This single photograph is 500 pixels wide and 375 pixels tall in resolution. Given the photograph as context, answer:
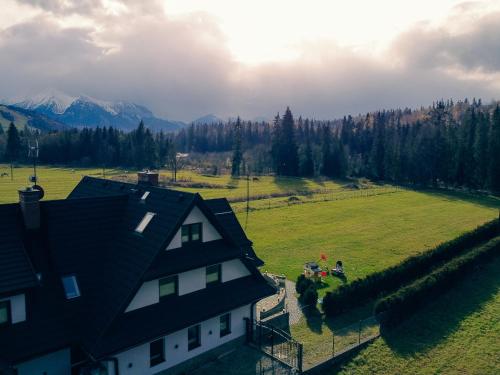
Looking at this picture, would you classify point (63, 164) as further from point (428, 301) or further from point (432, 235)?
point (428, 301)

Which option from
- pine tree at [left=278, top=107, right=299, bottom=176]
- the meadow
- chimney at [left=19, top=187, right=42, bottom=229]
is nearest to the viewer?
chimney at [left=19, top=187, right=42, bottom=229]

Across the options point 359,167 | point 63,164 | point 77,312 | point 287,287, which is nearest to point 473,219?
point 287,287

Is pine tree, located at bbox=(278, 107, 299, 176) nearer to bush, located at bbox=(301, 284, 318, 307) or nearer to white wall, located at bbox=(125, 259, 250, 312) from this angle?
bush, located at bbox=(301, 284, 318, 307)

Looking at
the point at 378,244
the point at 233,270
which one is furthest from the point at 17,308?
the point at 378,244

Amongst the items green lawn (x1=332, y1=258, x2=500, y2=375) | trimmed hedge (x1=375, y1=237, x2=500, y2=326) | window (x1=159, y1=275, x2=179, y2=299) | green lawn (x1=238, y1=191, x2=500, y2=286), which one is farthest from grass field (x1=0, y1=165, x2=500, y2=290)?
window (x1=159, y1=275, x2=179, y2=299)

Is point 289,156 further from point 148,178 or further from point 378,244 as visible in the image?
point 148,178

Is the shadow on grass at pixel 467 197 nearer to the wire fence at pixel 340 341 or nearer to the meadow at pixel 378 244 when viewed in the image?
the meadow at pixel 378 244
